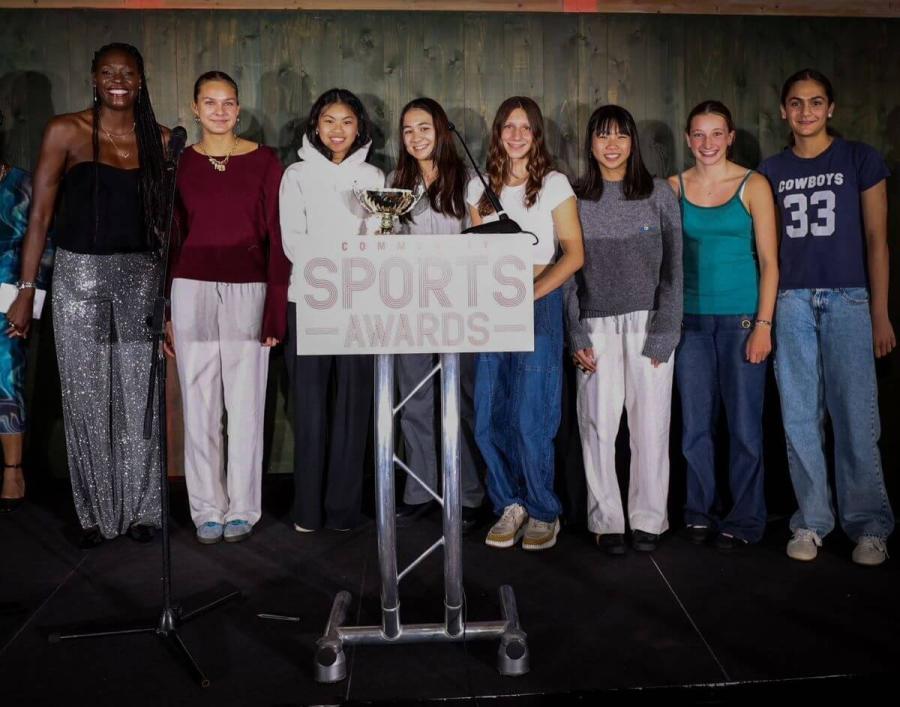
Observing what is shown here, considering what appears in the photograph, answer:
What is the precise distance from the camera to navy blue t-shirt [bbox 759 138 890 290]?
275cm

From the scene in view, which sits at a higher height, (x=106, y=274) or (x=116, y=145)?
→ (x=116, y=145)

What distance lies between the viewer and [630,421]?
9.34 feet

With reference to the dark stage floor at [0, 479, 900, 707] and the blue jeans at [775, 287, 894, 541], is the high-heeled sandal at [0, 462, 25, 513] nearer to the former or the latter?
the dark stage floor at [0, 479, 900, 707]

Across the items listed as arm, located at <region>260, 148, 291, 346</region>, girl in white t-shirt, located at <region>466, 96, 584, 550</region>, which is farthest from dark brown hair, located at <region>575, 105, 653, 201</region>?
arm, located at <region>260, 148, 291, 346</region>

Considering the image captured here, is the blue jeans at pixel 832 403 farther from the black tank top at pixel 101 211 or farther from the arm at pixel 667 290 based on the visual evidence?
the black tank top at pixel 101 211

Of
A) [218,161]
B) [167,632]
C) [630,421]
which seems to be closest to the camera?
[167,632]

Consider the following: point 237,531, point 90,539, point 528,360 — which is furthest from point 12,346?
point 528,360

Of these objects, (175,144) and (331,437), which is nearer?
(175,144)

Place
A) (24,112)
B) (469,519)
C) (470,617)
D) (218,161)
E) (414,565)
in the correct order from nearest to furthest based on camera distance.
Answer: (414,565), (470,617), (218,161), (469,519), (24,112)

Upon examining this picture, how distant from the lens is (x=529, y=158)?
9.12 ft

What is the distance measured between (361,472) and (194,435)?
0.65 m

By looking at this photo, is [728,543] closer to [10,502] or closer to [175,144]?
[175,144]

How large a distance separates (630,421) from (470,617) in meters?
0.96

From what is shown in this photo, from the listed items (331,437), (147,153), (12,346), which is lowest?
(331,437)
